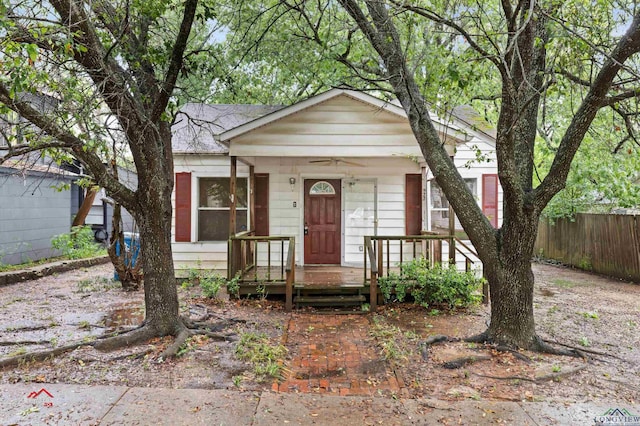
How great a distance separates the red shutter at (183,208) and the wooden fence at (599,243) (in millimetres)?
11254

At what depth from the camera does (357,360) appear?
16.1 feet

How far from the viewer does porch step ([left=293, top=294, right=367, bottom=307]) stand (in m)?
7.51

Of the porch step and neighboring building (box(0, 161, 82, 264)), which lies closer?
the porch step

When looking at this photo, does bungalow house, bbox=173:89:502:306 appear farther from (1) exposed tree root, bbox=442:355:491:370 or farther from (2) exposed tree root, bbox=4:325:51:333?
(1) exposed tree root, bbox=442:355:491:370

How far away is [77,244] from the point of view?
45.5 feet

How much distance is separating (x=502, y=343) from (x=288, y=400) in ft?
9.42

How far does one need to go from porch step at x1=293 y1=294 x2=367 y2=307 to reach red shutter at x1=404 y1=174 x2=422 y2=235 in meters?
2.84

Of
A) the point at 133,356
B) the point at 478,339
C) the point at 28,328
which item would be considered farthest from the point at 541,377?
the point at 28,328

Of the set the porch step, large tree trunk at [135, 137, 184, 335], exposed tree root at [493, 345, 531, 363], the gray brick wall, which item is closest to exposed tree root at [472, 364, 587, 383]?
exposed tree root at [493, 345, 531, 363]

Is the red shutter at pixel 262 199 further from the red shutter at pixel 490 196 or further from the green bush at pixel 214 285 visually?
the red shutter at pixel 490 196

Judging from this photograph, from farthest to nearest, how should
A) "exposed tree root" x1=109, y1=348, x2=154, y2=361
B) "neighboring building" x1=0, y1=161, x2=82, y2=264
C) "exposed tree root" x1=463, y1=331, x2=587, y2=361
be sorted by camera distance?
"neighboring building" x1=0, y1=161, x2=82, y2=264
"exposed tree root" x1=463, y1=331, x2=587, y2=361
"exposed tree root" x1=109, y1=348, x2=154, y2=361

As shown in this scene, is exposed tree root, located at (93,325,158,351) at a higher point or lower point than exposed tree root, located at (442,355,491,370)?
higher

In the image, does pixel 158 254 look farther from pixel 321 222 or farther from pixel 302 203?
pixel 321 222

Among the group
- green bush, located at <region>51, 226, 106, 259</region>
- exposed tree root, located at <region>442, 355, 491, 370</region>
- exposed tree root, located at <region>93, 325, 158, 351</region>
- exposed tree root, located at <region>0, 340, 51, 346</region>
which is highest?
green bush, located at <region>51, 226, 106, 259</region>
